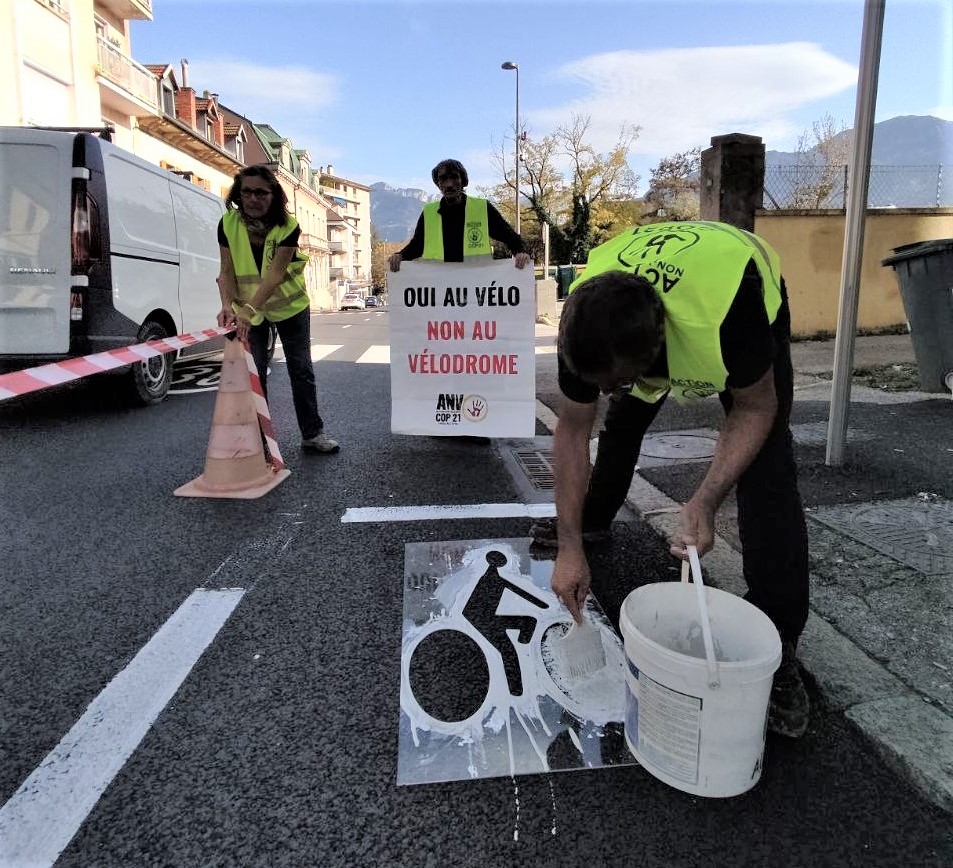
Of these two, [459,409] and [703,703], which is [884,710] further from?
[459,409]

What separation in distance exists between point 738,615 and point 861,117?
132 inches

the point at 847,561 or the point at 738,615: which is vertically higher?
the point at 738,615

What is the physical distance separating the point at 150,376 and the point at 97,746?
18.2ft

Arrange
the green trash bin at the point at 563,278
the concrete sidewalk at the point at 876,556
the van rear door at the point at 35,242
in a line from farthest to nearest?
1. the green trash bin at the point at 563,278
2. the van rear door at the point at 35,242
3. the concrete sidewalk at the point at 876,556

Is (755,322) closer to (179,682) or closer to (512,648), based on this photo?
(512,648)

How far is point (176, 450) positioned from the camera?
5098 millimetres

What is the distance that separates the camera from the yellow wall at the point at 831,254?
9562 millimetres

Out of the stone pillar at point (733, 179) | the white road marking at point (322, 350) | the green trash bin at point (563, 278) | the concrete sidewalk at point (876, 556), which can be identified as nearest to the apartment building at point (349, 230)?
the green trash bin at point (563, 278)

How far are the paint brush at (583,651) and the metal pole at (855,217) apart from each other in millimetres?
2655

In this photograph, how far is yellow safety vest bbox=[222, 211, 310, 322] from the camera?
4.56m

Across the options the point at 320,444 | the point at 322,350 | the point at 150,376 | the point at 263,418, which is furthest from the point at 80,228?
the point at 322,350

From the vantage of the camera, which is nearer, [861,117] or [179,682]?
[179,682]

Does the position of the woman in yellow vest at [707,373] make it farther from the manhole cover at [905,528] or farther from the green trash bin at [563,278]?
the green trash bin at [563,278]

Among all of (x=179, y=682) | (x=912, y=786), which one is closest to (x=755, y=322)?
(x=912, y=786)
